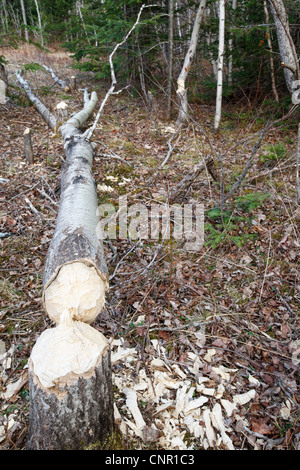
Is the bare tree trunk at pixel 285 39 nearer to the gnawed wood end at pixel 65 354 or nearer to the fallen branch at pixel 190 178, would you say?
the fallen branch at pixel 190 178

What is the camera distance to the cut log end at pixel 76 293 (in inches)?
76.4

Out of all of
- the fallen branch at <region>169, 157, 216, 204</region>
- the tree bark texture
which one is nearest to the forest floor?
the fallen branch at <region>169, 157, 216, 204</region>

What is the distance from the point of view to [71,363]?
1.50 m

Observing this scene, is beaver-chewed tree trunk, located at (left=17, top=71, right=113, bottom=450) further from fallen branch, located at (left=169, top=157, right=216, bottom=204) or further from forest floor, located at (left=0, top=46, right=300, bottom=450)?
fallen branch, located at (left=169, top=157, right=216, bottom=204)

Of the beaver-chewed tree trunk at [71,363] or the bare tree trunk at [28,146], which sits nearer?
the beaver-chewed tree trunk at [71,363]

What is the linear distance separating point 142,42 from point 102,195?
6.02 m

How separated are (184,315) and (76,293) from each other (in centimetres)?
112

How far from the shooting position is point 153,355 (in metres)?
2.29

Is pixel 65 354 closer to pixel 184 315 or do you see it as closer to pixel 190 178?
pixel 184 315

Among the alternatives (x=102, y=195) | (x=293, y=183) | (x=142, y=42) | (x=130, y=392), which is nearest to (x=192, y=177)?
(x=102, y=195)

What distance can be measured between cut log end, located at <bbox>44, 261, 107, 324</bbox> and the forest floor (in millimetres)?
555

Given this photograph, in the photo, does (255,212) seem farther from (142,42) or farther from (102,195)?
(142,42)

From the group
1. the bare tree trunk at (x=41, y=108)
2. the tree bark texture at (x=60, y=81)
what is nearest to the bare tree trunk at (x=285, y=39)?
the bare tree trunk at (x=41, y=108)

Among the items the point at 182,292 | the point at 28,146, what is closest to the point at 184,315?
the point at 182,292
